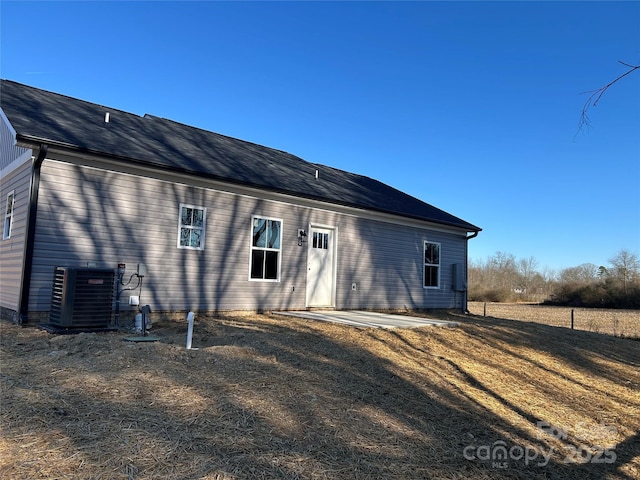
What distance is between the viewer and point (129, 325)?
8.26 metres

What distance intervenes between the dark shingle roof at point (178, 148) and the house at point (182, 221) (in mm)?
54

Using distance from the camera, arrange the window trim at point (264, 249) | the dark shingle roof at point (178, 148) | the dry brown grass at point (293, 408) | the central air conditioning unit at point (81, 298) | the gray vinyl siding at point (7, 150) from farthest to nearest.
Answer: the window trim at point (264, 249)
the gray vinyl siding at point (7, 150)
the dark shingle roof at point (178, 148)
the central air conditioning unit at point (81, 298)
the dry brown grass at point (293, 408)

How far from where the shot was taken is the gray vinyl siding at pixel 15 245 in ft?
26.3

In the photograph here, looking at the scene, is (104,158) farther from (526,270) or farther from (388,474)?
(526,270)

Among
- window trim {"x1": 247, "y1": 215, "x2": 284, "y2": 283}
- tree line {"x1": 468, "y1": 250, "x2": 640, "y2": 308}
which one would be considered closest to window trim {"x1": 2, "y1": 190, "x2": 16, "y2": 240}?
window trim {"x1": 247, "y1": 215, "x2": 284, "y2": 283}

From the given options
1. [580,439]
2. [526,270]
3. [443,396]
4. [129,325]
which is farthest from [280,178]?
[526,270]

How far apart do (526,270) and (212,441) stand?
2438 inches

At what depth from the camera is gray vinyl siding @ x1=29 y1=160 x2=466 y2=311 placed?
26.3 ft

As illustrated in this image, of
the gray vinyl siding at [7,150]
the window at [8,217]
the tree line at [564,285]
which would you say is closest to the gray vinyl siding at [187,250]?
the gray vinyl siding at [7,150]

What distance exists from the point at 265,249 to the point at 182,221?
212 centimetres

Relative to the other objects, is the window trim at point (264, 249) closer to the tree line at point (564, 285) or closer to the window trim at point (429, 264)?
the window trim at point (429, 264)

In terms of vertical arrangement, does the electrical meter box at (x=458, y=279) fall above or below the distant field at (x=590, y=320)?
above

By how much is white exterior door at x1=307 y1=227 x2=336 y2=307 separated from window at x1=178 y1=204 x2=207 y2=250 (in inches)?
116

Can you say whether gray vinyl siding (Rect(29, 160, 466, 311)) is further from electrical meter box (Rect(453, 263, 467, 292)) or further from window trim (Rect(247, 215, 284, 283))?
electrical meter box (Rect(453, 263, 467, 292))
